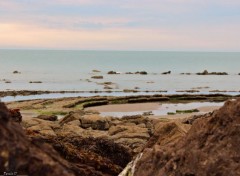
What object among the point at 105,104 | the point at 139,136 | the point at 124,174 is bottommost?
the point at 105,104

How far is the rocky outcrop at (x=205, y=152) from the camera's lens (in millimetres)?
6258

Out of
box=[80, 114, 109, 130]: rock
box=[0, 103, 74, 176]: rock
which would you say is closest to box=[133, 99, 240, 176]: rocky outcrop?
box=[0, 103, 74, 176]: rock

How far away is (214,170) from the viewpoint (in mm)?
6191

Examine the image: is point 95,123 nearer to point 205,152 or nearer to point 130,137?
point 130,137

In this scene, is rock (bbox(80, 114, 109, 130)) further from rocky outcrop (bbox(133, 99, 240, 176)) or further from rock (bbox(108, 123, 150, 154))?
rocky outcrop (bbox(133, 99, 240, 176))

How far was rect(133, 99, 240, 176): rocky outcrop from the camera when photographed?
20.5 ft

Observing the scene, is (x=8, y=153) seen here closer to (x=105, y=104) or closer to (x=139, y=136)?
(x=139, y=136)

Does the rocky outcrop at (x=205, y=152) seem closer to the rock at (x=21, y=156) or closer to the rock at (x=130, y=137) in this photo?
the rock at (x=21, y=156)

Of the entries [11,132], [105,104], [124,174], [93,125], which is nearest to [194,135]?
[124,174]

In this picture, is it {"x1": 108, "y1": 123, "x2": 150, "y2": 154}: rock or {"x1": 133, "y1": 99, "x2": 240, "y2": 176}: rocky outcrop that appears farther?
{"x1": 108, "y1": 123, "x2": 150, "y2": 154}: rock

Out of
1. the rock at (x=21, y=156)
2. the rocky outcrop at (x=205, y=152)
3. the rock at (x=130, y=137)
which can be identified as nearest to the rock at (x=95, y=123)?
the rock at (x=130, y=137)

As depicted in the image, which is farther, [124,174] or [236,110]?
[124,174]

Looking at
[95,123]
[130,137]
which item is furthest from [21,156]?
[95,123]

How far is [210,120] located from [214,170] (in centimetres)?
105
